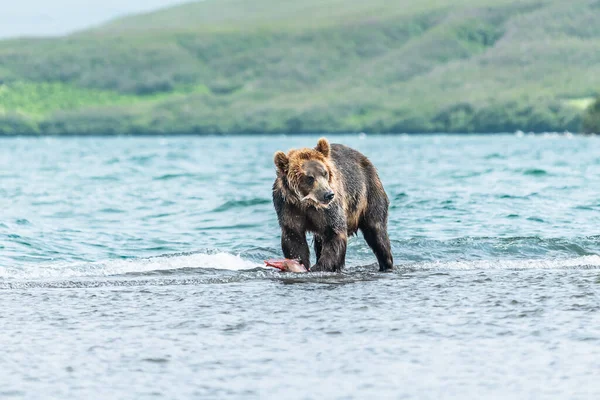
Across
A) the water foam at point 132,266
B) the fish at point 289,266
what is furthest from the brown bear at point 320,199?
the water foam at point 132,266

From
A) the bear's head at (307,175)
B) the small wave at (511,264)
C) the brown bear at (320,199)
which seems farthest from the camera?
the small wave at (511,264)

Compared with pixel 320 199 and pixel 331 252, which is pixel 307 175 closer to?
pixel 320 199

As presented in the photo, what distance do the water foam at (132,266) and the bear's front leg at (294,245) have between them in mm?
1406

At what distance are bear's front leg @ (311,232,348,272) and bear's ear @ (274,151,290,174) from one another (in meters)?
1.07

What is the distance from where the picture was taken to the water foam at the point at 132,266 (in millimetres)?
15562

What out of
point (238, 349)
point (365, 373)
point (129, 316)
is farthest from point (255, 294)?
point (365, 373)

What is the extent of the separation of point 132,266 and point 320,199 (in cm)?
361

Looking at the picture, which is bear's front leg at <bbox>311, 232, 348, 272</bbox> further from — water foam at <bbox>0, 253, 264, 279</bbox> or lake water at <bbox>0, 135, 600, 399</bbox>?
water foam at <bbox>0, 253, 264, 279</bbox>

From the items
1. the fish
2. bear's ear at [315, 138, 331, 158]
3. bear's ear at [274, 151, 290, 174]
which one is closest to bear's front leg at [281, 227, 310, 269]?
the fish

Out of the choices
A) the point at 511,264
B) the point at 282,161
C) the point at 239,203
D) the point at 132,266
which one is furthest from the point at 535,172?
the point at 282,161

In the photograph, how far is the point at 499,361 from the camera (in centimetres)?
902

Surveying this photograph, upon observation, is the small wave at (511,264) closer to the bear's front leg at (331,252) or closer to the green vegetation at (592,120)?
the bear's front leg at (331,252)

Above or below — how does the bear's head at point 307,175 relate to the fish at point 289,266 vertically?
above

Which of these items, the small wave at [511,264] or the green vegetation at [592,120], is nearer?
the small wave at [511,264]
